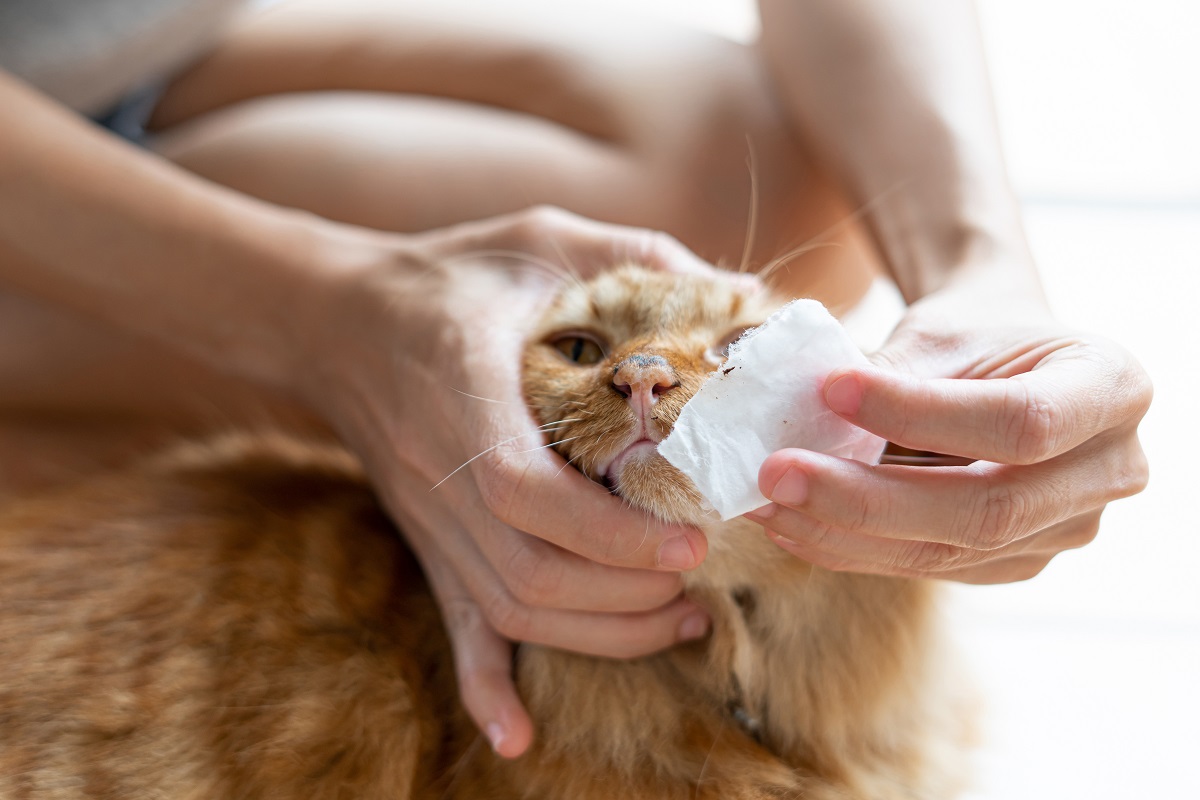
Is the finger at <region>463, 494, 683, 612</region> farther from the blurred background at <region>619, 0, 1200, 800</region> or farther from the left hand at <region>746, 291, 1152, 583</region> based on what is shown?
the blurred background at <region>619, 0, 1200, 800</region>

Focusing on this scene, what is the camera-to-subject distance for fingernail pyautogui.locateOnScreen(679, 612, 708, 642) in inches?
41.3

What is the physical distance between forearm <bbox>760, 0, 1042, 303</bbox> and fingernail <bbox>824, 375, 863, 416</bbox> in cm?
40

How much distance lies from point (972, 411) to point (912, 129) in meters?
0.67

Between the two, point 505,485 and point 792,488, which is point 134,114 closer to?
point 505,485

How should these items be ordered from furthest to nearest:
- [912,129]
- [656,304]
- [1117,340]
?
[1117,340]
[912,129]
[656,304]

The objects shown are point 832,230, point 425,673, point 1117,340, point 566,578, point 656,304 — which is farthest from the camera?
point 1117,340

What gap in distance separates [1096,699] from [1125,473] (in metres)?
0.96

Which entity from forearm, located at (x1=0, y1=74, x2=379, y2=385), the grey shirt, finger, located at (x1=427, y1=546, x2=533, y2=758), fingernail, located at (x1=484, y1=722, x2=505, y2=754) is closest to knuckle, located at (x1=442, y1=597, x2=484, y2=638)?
finger, located at (x1=427, y1=546, x2=533, y2=758)

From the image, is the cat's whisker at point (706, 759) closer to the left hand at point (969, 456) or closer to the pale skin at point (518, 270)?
the pale skin at point (518, 270)

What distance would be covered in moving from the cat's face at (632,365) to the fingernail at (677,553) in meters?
0.02

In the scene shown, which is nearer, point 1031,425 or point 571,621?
point 1031,425

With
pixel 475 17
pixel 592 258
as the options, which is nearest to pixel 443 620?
pixel 592 258

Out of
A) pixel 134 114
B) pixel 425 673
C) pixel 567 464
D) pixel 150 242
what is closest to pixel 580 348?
pixel 567 464

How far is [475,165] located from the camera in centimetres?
155
